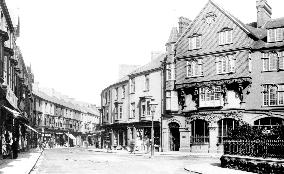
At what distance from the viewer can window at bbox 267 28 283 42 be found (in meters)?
38.8

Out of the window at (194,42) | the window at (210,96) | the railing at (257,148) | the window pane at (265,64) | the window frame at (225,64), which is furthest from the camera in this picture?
the window at (194,42)

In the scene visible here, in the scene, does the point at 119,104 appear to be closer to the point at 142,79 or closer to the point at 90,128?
the point at 142,79

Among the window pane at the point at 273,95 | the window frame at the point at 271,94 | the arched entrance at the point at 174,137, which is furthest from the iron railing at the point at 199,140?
the window pane at the point at 273,95

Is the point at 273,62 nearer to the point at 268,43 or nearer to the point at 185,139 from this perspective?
the point at 268,43

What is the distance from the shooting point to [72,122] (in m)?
90.4

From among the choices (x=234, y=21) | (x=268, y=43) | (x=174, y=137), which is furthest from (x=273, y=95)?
(x=174, y=137)

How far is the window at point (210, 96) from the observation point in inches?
1608

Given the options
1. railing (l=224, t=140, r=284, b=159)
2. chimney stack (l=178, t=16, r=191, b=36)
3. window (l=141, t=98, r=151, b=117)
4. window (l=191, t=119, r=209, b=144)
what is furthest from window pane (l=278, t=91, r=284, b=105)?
railing (l=224, t=140, r=284, b=159)

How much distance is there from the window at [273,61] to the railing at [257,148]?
64.4 feet

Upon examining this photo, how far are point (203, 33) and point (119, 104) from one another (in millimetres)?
17615

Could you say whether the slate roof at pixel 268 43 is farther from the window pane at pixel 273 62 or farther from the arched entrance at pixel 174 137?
the arched entrance at pixel 174 137

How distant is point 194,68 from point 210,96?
3.73 metres

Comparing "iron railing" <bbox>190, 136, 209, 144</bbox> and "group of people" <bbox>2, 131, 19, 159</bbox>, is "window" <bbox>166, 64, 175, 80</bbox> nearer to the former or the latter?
"iron railing" <bbox>190, 136, 209, 144</bbox>

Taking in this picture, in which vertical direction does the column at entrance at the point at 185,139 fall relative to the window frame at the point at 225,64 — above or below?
below
